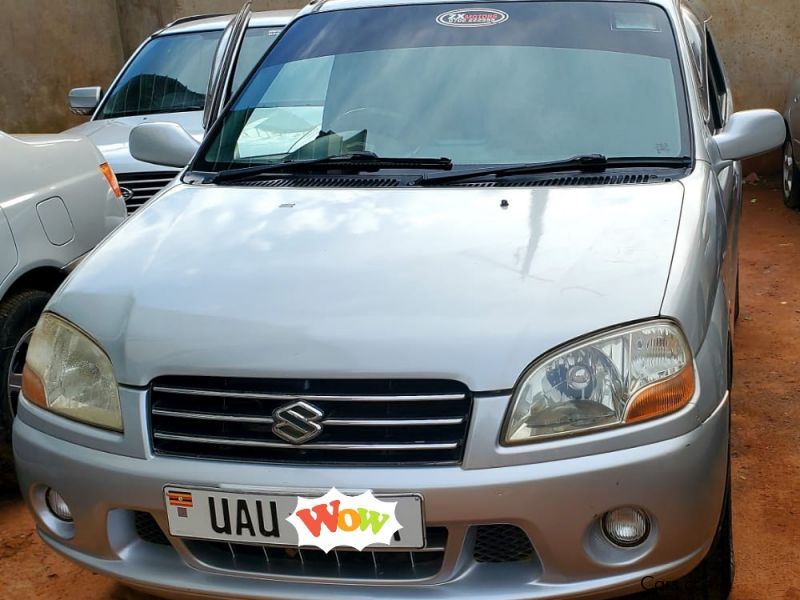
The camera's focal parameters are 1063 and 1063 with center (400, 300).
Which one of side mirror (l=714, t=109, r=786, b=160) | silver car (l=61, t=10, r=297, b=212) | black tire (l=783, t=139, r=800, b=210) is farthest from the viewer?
black tire (l=783, t=139, r=800, b=210)

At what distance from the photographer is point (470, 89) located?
340 centimetres

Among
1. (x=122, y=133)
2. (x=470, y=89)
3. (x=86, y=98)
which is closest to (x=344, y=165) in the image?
(x=470, y=89)

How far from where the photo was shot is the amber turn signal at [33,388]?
104 inches

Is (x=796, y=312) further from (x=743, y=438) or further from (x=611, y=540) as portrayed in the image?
(x=611, y=540)

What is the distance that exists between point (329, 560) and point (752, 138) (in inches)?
78.6

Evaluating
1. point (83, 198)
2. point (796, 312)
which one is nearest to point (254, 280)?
point (83, 198)

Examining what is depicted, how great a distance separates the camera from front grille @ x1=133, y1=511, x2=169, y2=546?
8.12 ft

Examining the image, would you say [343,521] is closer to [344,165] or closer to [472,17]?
[344,165]

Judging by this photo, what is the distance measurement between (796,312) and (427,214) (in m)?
3.69

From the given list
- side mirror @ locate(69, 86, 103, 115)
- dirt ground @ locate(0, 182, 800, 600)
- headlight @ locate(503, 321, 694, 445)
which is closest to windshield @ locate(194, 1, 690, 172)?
headlight @ locate(503, 321, 694, 445)

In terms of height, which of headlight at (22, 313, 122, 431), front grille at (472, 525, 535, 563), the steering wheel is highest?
the steering wheel

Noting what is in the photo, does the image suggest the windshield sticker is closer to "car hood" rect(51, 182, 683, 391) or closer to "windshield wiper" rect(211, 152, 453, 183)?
"windshield wiper" rect(211, 152, 453, 183)

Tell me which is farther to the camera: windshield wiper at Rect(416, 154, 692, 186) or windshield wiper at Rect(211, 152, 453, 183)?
windshield wiper at Rect(211, 152, 453, 183)

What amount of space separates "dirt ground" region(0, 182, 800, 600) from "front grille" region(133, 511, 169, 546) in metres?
0.80
